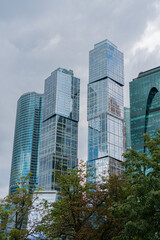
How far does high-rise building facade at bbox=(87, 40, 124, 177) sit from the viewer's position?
154750mm

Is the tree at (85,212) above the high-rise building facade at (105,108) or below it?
below

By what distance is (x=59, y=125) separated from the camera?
173000 millimetres

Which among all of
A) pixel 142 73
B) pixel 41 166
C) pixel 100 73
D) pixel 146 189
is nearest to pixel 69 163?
pixel 41 166

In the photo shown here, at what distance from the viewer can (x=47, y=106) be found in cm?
18112

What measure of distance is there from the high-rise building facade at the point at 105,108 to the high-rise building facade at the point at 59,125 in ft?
47.6

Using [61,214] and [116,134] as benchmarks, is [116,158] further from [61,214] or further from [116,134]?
[61,214]

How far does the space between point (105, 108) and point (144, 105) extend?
22.9 metres

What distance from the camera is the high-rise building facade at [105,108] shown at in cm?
15475

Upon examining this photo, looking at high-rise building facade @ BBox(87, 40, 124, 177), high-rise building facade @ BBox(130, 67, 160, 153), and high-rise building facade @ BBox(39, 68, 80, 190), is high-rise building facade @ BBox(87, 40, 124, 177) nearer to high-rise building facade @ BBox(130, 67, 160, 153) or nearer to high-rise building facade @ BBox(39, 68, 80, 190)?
high-rise building facade @ BBox(130, 67, 160, 153)

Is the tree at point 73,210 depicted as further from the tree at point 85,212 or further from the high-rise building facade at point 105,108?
the high-rise building facade at point 105,108

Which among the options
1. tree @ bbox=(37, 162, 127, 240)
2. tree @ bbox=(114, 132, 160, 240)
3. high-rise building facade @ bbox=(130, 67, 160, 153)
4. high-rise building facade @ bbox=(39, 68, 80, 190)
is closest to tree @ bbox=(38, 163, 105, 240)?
tree @ bbox=(37, 162, 127, 240)

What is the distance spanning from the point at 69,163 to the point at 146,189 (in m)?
150

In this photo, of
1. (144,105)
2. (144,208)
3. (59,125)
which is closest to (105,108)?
(144,105)

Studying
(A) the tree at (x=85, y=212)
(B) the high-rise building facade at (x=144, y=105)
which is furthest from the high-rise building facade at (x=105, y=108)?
(A) the tree at (x=85, y=212)
